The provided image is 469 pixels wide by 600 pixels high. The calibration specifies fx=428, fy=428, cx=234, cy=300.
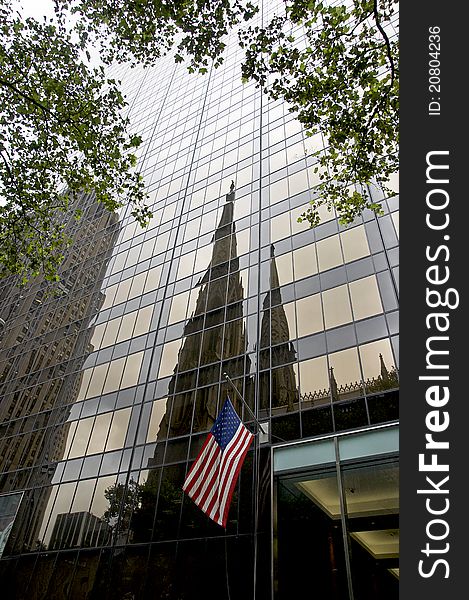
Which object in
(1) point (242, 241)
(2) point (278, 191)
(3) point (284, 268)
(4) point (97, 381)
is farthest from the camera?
(2) point (278, 191)

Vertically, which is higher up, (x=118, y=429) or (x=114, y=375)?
(x=114, y=375)

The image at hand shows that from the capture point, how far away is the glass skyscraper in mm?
12680

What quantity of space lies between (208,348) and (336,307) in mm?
6149

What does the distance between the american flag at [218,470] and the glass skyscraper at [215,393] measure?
3.84 m

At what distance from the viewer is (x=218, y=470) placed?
1007cm

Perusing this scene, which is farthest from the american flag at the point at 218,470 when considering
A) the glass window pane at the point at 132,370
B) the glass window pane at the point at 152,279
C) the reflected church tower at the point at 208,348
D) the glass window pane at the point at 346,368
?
the glass window pane at the point at 152,279

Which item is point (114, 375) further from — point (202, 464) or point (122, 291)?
point (202, 464)

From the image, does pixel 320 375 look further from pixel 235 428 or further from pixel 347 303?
pixel 235 428

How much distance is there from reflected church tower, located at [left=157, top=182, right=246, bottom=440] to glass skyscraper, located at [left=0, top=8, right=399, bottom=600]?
0.27 ft

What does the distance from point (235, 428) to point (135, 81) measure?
58.7 metres

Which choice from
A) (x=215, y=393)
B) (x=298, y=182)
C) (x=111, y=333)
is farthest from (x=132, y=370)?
(x=298, y=182)

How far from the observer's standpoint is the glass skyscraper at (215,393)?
41.6ft

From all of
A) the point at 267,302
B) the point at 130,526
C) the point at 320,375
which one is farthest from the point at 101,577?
the point at 267,302

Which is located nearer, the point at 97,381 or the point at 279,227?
the point at 279,227
